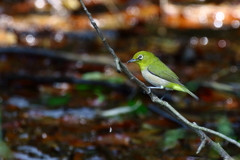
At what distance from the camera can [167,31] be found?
989 centimetres

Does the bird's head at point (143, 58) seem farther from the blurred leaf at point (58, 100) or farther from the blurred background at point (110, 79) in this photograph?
the blurred leaf at point (58, 100)

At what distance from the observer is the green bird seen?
130 inches

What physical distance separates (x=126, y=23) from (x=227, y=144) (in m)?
5.76

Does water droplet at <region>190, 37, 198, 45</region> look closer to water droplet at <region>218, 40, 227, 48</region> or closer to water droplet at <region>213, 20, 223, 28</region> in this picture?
water droplet at <region>218, 40, 227, 48</region>

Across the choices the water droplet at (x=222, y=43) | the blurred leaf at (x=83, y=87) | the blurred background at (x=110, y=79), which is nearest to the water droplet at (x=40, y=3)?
the blurred background at (x=110, y=79)

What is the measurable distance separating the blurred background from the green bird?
1.33 metres

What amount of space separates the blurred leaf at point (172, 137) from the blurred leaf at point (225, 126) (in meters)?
0.45

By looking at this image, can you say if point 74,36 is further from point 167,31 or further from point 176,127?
point 176,127

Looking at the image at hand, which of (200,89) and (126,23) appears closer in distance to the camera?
(200,89)

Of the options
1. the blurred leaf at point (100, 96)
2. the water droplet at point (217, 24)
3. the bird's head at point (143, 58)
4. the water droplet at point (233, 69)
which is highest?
the bird's head at point (143, 58)

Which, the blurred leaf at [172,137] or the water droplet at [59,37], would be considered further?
the water droplet at [59,37]

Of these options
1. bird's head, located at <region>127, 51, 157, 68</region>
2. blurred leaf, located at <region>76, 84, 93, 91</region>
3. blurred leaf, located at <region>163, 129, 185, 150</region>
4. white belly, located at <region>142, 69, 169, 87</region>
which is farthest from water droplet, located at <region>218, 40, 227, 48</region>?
bird's head, located at <region>127, 51, 157, 68</region>

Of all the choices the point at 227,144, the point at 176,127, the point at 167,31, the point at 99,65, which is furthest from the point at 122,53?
the point at 227,144

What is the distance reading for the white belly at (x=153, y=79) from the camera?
3.39m
